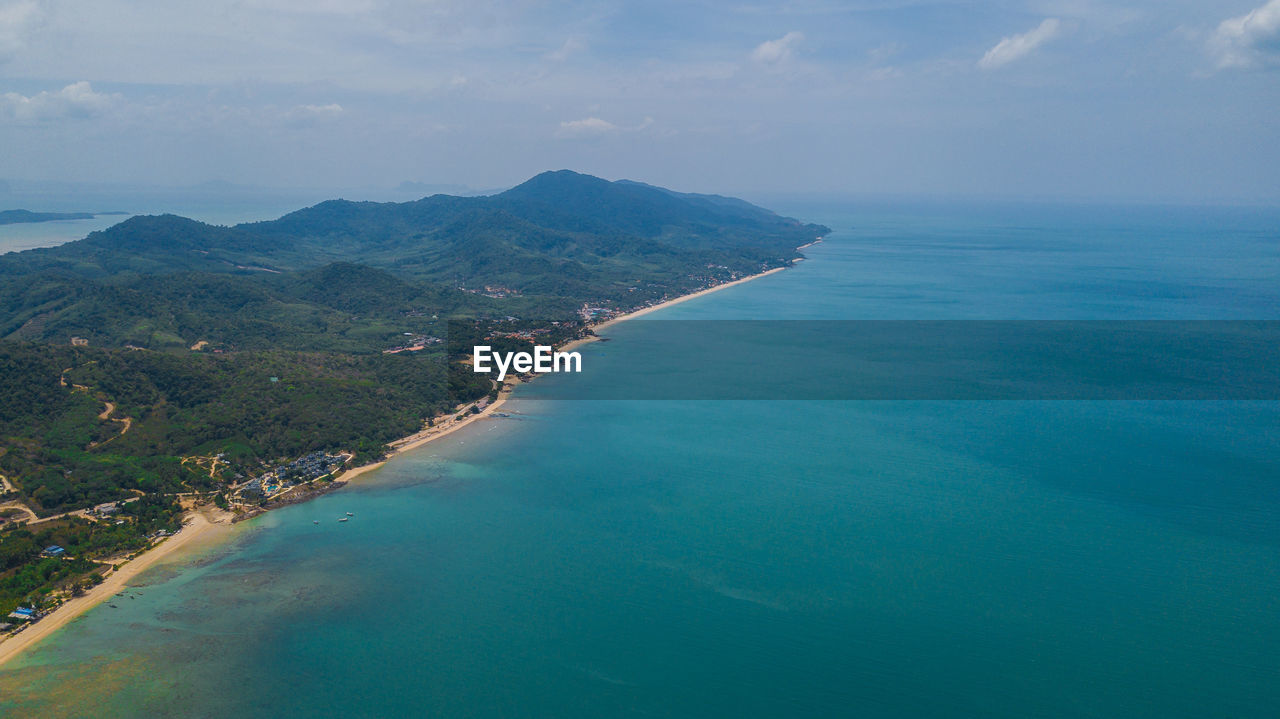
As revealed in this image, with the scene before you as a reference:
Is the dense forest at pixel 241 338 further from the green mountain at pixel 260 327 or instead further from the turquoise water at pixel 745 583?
the turquoise water at pixel 745 583

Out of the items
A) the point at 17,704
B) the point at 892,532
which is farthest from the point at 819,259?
the point at 17,704

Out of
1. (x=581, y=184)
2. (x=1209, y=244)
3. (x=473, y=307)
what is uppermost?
(x=581, y=184)

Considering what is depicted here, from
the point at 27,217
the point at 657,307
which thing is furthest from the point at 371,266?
the point at 27,217

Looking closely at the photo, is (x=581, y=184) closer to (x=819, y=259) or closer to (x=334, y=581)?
(x=819, y=259)

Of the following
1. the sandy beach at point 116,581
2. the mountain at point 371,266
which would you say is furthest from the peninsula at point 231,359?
the mountain at point 371,266

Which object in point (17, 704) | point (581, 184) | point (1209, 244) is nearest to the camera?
point (17, 704)

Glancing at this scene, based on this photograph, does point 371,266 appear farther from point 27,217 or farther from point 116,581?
point 27,217
